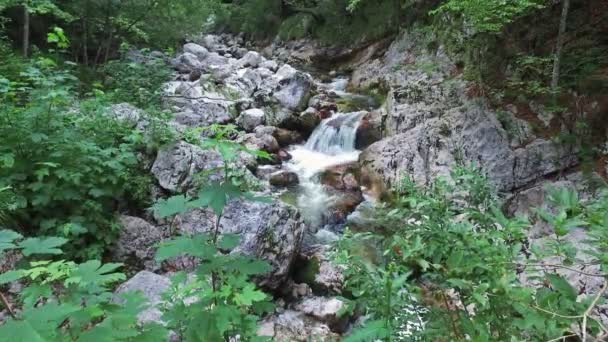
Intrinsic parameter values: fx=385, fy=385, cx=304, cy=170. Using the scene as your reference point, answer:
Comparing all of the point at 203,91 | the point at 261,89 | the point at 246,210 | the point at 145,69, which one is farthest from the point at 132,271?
the point at 261,89

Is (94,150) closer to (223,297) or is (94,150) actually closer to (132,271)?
Answer: (132,271)

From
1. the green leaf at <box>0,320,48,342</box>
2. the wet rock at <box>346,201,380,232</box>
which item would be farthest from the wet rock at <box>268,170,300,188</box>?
the green leaf at <box>0,320,48,342</box>

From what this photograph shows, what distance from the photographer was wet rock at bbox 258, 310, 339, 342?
414 cm

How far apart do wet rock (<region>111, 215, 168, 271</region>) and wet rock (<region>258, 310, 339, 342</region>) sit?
144cm

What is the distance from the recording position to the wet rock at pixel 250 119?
9.45 meters

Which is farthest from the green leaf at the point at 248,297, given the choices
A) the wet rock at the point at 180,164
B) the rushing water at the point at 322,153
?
the rushing water at the point at 322,153

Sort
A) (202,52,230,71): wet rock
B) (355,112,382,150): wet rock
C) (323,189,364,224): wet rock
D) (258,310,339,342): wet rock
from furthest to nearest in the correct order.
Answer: (202,52,230,71): wet rock → (355,112,382,150): wet rock → (323,189,364,224): wet rock → (258,310,339,342): wet rock

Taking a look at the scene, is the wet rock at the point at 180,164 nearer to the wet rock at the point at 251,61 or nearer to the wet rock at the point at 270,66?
the wet rock at the point at 270,66

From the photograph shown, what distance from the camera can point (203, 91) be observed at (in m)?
10.6

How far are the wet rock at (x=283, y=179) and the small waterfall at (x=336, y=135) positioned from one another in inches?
57.1

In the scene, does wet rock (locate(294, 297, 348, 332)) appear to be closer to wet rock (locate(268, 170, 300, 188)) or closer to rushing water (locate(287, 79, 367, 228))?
rushing water (locate(287, 79, 367, 228))

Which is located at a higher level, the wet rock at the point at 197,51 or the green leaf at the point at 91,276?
the wet rock at the point at 197,51

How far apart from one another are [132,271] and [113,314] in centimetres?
306

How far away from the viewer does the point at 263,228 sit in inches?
185
